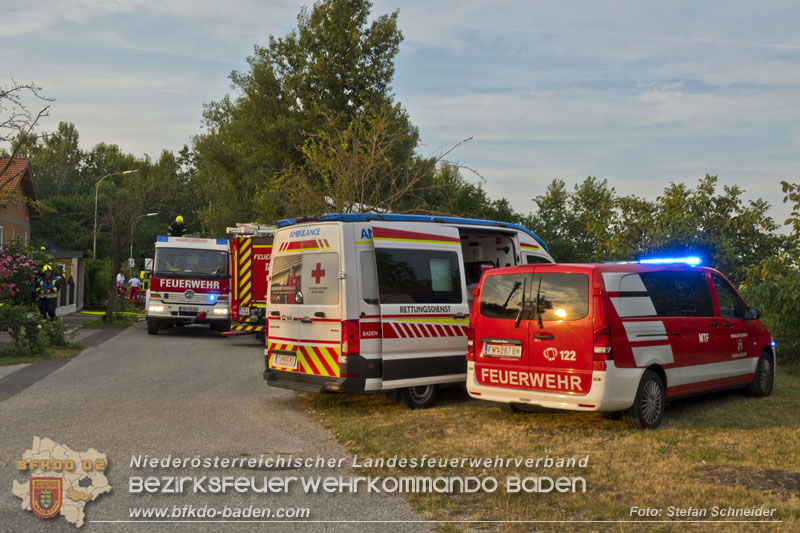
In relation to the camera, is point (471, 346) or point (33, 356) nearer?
point (471, 346)

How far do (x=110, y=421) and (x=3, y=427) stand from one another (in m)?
1.09

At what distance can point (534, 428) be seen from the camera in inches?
336

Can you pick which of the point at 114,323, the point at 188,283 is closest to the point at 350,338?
the point at 188,283

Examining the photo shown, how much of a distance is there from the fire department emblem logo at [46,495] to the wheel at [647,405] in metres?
5.56

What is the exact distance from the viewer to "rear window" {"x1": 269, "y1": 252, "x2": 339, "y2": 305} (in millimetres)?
9539

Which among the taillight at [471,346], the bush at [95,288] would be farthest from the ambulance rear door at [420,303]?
the bush at [95,288]

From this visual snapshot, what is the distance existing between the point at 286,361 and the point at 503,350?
2.92 meters

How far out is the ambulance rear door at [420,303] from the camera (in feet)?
31.7

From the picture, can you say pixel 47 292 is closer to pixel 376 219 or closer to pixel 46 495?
pixel 376 219

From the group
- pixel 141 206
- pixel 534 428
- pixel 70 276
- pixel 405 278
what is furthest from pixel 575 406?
pixel 70 276

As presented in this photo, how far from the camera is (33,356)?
1591 cm

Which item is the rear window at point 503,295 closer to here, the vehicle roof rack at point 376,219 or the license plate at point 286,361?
the vehicle roof rack at point 376,219

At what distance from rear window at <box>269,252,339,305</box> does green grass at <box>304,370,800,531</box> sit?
1467 mm

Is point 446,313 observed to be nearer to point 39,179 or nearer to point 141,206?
point 141,206
